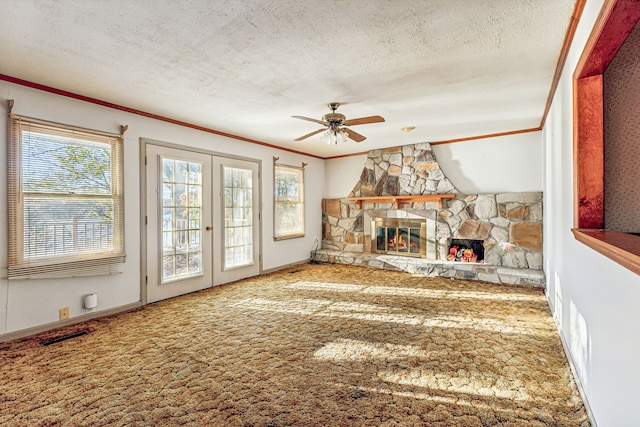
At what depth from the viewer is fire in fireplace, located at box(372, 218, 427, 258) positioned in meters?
6.05

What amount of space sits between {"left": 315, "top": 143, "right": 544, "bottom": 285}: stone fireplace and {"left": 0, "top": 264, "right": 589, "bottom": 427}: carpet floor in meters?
1.29

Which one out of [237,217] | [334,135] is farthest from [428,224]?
[237,217]

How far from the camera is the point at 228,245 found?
5.18 m

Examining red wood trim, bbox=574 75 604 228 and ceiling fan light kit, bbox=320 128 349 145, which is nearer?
red wood trim, bbox=574 75 604 228

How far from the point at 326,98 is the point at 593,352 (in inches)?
122

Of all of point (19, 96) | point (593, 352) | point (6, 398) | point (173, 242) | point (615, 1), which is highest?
point (19, 96)

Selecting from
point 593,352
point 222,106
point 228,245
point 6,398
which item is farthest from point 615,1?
point 228,245

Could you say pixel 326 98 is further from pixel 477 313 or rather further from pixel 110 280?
pixel 110 280

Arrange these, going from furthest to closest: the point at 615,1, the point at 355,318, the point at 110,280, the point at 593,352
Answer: the point at 110,280
the point at 355,318
the point at 593,352
the point at 615,1

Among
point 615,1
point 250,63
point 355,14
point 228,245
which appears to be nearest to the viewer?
point 615,1

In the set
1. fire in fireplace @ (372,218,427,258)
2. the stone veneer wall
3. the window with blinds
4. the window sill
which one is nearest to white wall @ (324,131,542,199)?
the stone veneer wall

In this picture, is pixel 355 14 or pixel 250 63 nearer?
pixel 355 14

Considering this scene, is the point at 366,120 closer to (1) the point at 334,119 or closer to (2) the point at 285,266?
(1) the point at 334,119

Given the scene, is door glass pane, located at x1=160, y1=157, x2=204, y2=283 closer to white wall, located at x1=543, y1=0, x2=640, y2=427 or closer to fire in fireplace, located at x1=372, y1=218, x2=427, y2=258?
fire in fireplace, located at x1=372, y1=218, x2=427, y2=258
